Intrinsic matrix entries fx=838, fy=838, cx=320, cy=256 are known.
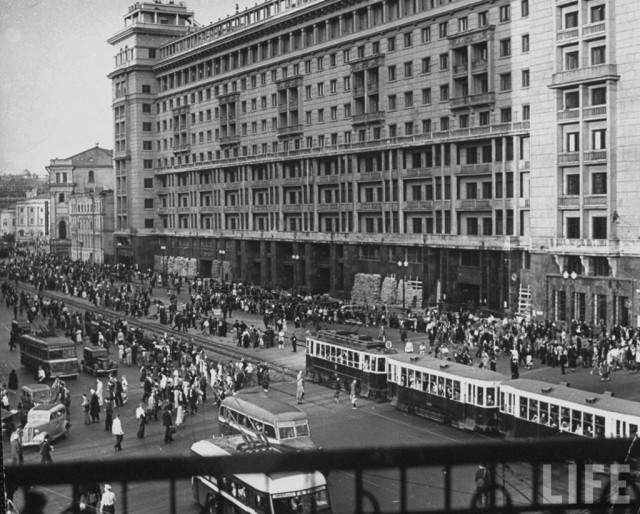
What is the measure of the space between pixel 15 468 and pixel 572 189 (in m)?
42.7

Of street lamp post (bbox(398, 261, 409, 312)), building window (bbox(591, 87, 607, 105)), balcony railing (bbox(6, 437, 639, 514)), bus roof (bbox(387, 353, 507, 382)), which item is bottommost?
bus roof (bbox(387, 353, 507, 382))

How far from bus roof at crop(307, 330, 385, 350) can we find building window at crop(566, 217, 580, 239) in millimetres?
17094

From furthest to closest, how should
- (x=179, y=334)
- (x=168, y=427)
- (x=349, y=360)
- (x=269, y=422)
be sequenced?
(x=179, y=334) → (x=349, y=360) → (x=168, y=427) → (x=269, y=422)

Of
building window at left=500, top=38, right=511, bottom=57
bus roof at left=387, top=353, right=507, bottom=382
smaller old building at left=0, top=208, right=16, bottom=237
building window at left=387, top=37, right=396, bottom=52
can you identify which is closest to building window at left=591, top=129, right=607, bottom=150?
building window at left=500, top=38, right=511, bottom=57

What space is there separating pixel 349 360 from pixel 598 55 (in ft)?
73.1

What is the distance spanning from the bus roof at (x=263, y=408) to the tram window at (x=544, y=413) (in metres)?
6.12

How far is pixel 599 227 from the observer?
42.4 metres

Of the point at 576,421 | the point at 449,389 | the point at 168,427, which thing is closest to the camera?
the point at 576,421

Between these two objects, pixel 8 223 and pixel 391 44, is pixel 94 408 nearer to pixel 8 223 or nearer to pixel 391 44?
pixel 391 44

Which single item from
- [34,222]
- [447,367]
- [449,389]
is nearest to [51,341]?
[447,367]

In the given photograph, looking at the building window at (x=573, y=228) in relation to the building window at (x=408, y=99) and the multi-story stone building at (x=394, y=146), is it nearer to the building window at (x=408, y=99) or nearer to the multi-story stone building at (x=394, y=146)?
the multi-story stone building at (x=394, y=146)

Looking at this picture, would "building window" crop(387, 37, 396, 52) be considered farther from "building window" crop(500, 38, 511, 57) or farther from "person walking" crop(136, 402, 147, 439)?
"person walking" crop(136, 402, 147, 439)

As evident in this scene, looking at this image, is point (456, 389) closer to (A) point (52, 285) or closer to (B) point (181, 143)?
(A) point (52, 285)

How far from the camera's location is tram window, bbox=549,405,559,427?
69.7ft
